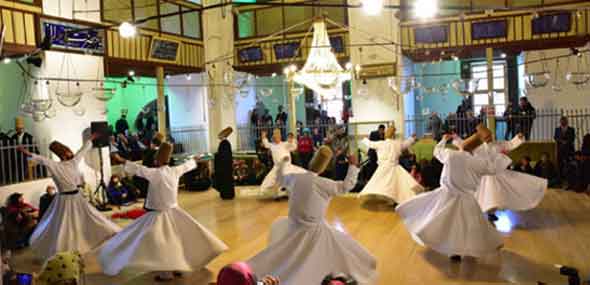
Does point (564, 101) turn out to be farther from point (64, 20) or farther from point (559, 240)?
point (64, 20)

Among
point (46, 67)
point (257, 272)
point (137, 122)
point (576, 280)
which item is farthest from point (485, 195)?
point (137, 122)

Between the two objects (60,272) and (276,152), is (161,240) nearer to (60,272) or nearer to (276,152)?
(60,272)

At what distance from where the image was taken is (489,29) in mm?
13547

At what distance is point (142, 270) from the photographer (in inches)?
218

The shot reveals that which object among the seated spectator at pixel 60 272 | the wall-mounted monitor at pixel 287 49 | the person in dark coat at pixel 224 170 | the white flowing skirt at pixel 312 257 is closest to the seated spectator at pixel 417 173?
the person in dark coat at pixel 224 170

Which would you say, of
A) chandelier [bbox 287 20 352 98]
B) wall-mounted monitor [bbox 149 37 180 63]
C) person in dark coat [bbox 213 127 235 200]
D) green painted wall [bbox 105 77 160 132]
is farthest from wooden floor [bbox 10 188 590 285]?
green painted wall [bbox 105 77 160 132]

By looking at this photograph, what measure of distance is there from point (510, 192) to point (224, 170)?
570 centimetres

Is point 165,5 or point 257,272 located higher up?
point 165,5

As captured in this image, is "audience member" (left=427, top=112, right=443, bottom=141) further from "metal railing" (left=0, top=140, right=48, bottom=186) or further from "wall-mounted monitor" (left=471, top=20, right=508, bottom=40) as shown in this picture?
"metal railing" (left=0, top=140, right=48, bottom=186)

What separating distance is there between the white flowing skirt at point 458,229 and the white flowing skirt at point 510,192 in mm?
1994

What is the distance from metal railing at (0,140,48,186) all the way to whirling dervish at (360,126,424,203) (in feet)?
21.0

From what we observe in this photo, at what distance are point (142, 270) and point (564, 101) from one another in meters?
14.1

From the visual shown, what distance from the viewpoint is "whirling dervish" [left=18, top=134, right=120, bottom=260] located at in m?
6.65

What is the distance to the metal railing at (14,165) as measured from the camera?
32.7 feet
